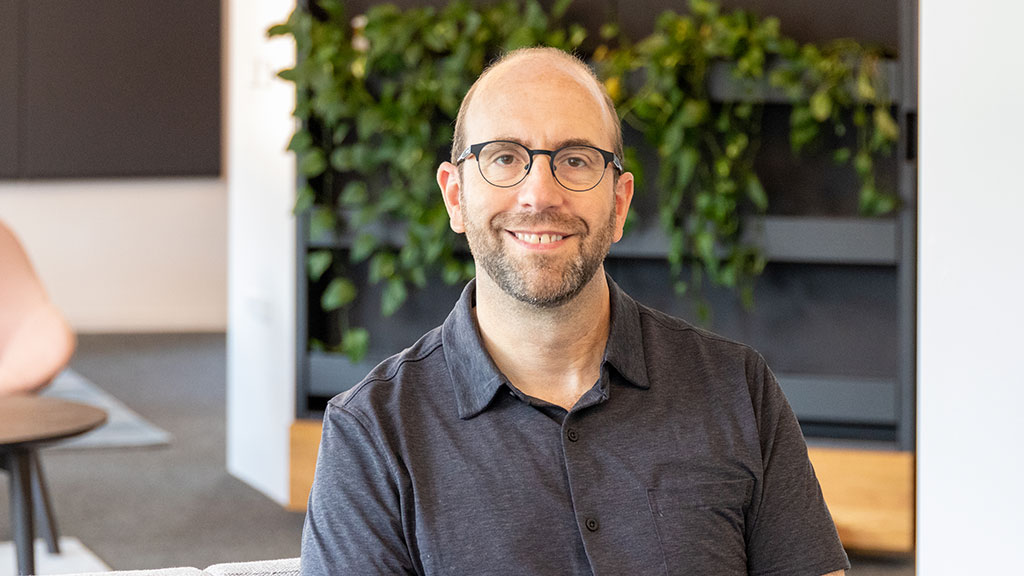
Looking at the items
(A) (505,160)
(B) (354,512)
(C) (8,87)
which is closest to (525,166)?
(A) (505,160)

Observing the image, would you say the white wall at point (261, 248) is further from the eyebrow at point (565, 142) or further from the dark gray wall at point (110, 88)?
the dark gray wall at point (110, 88)

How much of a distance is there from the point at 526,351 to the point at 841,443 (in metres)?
2.16

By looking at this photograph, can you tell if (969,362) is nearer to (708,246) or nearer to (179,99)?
(708,246)

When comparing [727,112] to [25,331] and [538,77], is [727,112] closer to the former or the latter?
[538,77]

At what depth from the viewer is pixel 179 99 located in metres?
7.82

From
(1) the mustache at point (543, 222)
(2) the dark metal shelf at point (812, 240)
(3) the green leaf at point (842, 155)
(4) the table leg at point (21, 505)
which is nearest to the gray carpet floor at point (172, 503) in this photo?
(4) the table leg at point (21, 505)

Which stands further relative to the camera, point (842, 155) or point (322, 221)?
point (322, 221)

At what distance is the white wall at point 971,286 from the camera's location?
1.50m

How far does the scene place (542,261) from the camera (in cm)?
139

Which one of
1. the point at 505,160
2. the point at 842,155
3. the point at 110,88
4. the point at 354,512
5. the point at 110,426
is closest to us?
the point at 354,512

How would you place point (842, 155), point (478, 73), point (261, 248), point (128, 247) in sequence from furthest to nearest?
point (128, 247), point (261, 248), point (478, 73), point (842, 155)

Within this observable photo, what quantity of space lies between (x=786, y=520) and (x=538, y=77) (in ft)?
1.95

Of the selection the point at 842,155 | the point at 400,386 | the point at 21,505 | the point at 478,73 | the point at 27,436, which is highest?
the point at 478,73

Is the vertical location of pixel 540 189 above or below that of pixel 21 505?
above
